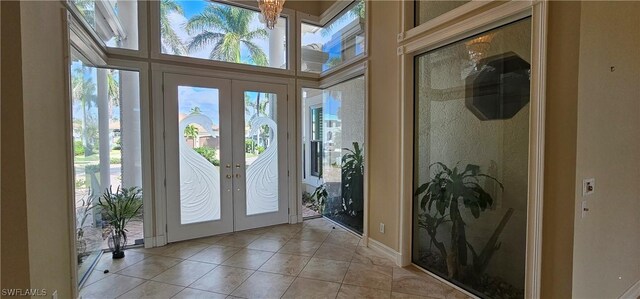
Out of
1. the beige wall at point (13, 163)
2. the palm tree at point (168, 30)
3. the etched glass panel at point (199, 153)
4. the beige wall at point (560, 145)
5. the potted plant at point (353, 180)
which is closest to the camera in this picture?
the beige wall at point (13, 163)

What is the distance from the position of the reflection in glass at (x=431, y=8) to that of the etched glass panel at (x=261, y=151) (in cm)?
244

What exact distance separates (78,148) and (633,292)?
5.23 metres

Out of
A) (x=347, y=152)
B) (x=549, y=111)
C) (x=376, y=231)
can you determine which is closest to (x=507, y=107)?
(x=549, y=111)

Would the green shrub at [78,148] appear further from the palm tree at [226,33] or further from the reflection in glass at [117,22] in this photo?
the palm tree at [226,33]

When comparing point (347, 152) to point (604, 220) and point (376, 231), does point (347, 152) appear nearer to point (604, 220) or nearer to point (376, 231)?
point (376, 231)

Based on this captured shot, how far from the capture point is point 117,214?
3391mm

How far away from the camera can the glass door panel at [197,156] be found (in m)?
3.86

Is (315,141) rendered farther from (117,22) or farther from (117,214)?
(117,22)

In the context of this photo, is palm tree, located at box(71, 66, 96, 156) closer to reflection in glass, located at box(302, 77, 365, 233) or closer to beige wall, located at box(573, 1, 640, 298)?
reflection in glass, located at box(302, 77, 365, 233)

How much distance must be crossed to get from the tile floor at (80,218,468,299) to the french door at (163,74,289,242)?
0.42m

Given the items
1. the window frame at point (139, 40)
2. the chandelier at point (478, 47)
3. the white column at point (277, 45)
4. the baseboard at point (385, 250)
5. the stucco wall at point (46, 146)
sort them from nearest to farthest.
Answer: the stucco wall at point (46, 146), the chandelier at point (478, 47), the window frame at point (139, 40), the baseboard at point (385, 250), the white column at point (277, 45)

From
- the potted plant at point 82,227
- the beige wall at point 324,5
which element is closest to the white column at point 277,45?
the beige wall at point 324,5

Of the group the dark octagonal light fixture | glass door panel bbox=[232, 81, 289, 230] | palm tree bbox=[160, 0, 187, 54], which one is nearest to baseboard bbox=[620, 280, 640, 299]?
the dark octagonal light fixture

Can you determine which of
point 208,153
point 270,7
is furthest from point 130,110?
point 270,7
